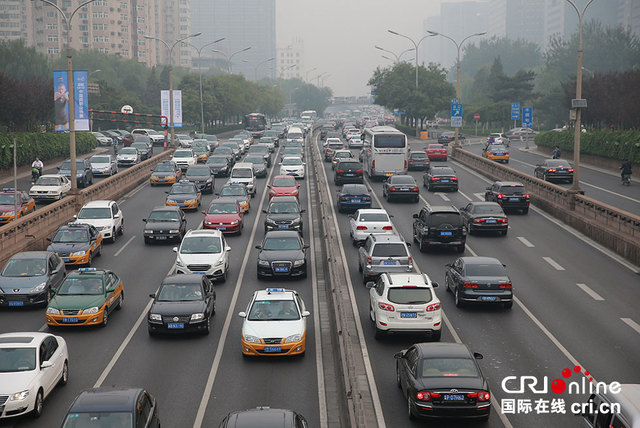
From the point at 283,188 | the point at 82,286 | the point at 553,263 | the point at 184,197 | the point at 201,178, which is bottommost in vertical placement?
the point at 553,263

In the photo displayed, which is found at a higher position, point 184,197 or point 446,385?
point 184,197

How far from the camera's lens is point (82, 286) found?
78.9ft

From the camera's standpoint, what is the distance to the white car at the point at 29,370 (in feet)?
52.9

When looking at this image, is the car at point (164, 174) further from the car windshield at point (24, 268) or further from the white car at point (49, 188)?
the car windshield at point (24, 268)

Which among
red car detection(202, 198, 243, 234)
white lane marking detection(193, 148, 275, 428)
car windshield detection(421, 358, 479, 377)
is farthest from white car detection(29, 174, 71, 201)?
car windshield detection(421, 358, 479, 377)

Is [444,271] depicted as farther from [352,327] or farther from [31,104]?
[31,104]

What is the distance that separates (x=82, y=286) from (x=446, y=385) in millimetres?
12465

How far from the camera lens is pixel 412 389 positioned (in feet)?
52.3

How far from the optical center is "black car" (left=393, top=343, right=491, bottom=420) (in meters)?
15.4

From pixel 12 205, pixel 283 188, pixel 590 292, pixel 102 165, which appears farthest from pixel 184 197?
pixel 590 292

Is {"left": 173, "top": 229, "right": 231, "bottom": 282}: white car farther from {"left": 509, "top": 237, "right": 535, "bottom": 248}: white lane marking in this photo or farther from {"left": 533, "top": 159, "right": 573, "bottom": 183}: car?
{"left": 533, "top": 159, "right": 573, "bottom": 183}: car

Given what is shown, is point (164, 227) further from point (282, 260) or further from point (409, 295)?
point (409, 295)

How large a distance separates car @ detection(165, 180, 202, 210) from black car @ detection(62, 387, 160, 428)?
30008 mm

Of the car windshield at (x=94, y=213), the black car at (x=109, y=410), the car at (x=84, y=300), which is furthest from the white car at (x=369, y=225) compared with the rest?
the black car at (x=109, y=410)
